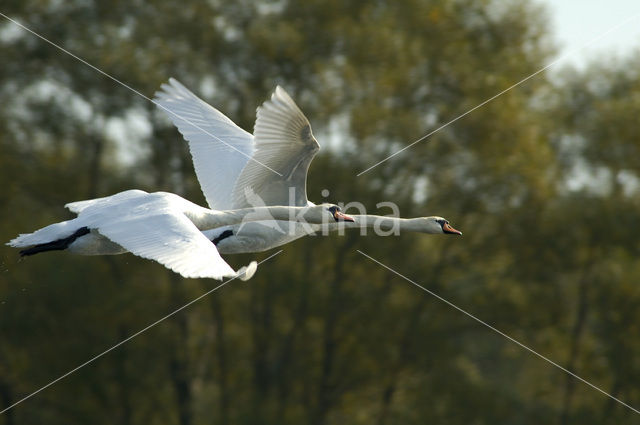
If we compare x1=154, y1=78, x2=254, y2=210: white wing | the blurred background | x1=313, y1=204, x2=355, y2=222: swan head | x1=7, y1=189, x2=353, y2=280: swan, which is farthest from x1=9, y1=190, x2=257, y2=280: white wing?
the blurred background

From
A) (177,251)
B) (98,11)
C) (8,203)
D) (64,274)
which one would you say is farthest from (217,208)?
(98,11)

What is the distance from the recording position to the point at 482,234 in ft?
74.0

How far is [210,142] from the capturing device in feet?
43.7

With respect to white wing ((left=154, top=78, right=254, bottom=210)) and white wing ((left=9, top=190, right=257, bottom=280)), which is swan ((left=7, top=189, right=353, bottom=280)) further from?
white wing ((left=154, top=78, right=254, bottom=210))

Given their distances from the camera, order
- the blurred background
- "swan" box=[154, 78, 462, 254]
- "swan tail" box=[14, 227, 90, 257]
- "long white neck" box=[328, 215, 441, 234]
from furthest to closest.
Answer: the blurred background < "long white neck" box=[328, 215, 441, 234] < "swan" box=[154, 78, 462, 254] < "swan tail" box=[14, 227, 90, 257]

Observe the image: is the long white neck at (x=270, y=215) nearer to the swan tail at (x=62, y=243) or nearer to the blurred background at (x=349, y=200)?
the swan tail at (x=62, y=243)

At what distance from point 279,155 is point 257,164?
50 cm

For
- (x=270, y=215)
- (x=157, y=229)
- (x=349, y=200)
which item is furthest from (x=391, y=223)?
(x=349, y=200)

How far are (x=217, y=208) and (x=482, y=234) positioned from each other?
11.2m

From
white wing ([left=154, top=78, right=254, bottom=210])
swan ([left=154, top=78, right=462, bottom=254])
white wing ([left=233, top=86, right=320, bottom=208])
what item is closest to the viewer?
white wing ([left=233, top=86, right=320, bottom=208])

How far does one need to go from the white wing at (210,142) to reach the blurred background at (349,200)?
25.6 ft

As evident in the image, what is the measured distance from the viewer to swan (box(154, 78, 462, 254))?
418 inches

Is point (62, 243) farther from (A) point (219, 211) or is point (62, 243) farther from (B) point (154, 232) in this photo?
(A) point (219, 211)

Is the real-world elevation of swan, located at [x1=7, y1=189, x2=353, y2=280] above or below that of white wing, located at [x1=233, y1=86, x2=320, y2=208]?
below
